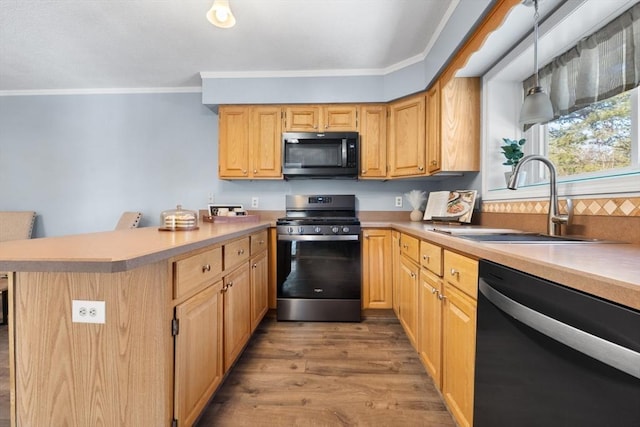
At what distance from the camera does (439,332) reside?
1398mm

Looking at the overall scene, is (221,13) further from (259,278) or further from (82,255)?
(259,278)

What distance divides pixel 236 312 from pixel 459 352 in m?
1.20

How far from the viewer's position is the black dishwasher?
19.0 inches

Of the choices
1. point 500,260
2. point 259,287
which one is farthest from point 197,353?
point 500,260

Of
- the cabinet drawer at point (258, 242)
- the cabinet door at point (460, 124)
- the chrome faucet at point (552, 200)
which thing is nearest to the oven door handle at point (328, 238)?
the cabinet drawer at point (258, 242)

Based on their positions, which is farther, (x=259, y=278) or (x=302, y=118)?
(x=302, y=118)

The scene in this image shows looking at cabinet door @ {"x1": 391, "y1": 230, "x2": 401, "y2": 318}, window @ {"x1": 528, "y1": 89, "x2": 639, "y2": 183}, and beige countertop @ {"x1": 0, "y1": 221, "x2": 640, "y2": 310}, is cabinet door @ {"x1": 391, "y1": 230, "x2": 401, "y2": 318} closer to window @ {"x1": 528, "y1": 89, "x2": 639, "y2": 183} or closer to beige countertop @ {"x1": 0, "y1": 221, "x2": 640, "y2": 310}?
window @ {"x1": 528, "y1": 89, "x2": 639, "y2": 183}

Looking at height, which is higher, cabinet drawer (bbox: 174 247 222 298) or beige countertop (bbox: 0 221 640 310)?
beige countertop (bbox: 0 221 640 310)

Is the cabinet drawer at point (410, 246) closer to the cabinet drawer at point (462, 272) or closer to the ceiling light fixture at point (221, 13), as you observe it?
the cabinet drawer at point (462, 272)

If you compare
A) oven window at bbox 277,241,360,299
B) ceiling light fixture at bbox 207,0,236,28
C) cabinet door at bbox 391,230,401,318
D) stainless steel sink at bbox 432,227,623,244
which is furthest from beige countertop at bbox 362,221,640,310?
ceiling light fixture at bbox 207,0,236,28

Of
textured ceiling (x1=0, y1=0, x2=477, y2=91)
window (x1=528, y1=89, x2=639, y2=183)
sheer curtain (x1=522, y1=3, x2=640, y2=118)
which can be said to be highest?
textured ceiling (x1=0, y1=0, x2=477, y2=91)

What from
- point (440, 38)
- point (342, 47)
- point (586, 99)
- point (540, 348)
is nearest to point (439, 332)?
point (540, 348)

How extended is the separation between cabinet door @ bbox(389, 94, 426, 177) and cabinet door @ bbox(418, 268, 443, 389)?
1254 millimetres

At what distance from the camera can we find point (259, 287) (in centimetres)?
225
